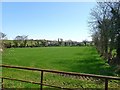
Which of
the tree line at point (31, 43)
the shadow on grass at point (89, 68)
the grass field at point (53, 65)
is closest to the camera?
the grass field at point (53, 65)

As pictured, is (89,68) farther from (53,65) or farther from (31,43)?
(31,43)

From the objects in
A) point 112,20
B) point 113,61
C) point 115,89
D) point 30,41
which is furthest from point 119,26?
point 30,41

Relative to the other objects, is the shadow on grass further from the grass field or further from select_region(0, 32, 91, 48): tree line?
select_region(0, 32, 91, 48): tree line

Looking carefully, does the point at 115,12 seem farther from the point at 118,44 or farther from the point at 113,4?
the point at 118,44

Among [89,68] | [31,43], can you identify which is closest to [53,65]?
[89,68]

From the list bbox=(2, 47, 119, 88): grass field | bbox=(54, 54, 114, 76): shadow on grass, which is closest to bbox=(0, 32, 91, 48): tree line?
bbox=(2, 47, 119, 88): grass field

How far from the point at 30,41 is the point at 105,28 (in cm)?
7053

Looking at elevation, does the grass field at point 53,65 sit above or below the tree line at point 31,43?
below

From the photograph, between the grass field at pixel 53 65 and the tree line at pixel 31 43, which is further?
the tree line at pixel 31 43

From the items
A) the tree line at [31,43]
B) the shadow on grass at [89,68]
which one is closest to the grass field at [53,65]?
the shadow on grass at [89,68]

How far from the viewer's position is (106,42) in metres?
39.4

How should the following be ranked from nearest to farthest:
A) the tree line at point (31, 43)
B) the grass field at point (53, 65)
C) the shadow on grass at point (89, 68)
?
the grass field at point (53, 65)
the shadow on grass at point (89, 68)
the tree line at point (31, 43)

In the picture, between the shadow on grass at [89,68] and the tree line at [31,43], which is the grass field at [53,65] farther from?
the tree line at [31,43]

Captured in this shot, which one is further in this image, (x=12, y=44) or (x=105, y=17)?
(x=12, y=44)
